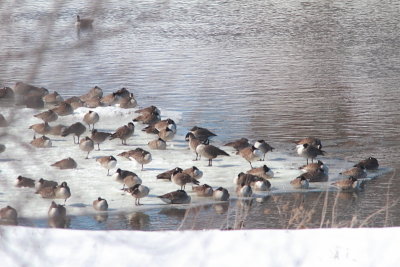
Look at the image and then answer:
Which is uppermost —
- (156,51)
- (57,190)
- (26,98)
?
(156,51)

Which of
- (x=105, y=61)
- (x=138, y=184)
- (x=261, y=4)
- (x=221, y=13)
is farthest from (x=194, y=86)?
(x=261, y=4)

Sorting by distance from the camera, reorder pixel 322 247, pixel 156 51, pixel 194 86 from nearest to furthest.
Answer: pixel 322 247 → pixel 194 86 → pixel 156 51

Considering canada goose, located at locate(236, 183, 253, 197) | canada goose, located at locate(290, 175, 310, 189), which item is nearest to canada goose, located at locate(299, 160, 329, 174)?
canada goose, located at locate(290, 175, 310, 189)

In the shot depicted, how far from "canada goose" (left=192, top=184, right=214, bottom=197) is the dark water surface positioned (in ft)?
0.97

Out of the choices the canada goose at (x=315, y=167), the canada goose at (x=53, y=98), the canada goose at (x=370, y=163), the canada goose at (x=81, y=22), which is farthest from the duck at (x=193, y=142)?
the canada goose at (x=81, y=22)

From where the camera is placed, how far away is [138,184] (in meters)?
10.7

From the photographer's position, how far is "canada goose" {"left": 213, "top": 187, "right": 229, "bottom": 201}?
10523 millimetres

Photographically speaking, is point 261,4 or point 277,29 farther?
point 261,4

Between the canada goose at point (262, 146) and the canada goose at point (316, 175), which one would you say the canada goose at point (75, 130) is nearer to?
the canada goose at point (262, 146)

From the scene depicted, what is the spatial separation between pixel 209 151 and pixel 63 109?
407cm

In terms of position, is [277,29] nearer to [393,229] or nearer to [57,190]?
[57,190]

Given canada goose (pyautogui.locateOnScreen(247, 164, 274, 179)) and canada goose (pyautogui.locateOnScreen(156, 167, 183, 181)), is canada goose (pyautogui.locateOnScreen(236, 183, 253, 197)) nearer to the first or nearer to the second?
canada goose (pyautogui.locateOnScreen(247, 164, 274, 179))

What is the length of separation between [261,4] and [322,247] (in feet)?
78.6

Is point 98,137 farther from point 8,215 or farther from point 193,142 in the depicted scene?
point 8,215
